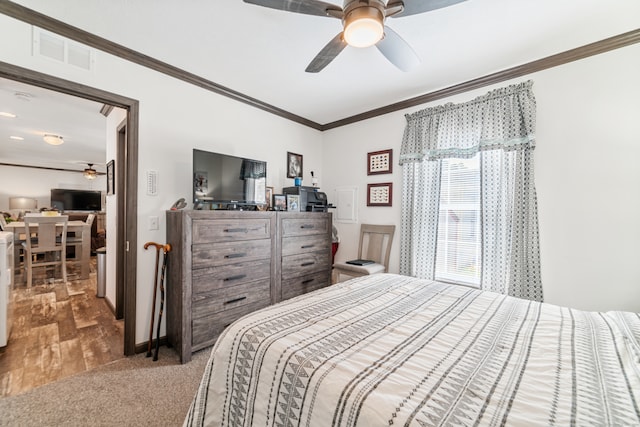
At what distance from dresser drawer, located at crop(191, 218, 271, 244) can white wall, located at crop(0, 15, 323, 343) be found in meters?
0.54

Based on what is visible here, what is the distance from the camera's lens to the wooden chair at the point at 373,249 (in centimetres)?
302

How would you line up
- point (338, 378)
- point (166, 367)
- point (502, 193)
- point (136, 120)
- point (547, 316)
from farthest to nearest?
point (502, 193) < point (136, 120) < point (166, 367) < point (547, 316) < point (338, 378)

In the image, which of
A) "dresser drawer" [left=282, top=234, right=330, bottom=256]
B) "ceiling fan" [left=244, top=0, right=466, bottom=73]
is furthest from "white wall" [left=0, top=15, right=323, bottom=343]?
"ceiling fan" [left=244, top=0, right=466, bottom=73]

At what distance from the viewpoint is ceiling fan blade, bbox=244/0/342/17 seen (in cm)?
134

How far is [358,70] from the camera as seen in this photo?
2.45 metres

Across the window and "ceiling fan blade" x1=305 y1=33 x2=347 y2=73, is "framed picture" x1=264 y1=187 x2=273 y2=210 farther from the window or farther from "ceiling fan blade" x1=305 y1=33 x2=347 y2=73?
the window

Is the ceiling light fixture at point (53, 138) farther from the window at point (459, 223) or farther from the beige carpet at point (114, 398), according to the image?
the window at point (459, 223)

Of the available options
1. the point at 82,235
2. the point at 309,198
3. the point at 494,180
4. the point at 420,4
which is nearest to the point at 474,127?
the point at 494,180

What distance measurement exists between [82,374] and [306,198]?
2.54 m

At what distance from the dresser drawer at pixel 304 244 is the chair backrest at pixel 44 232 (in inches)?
170

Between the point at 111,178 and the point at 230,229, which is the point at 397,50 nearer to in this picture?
the point at 230,229

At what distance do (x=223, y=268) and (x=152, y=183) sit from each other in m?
1.02

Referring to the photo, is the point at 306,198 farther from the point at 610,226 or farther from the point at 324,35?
the point at 610,226

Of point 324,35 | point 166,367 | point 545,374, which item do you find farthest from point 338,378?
point 324,35
